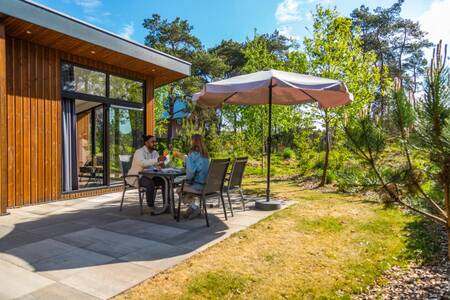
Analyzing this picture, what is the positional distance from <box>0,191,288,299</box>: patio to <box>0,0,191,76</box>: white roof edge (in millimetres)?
2894

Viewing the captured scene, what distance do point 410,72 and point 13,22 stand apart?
2653 cm

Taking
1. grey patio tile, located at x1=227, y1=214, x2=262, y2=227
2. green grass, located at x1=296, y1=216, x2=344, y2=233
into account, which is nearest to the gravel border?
green grass, located at x1=296, y1=216, x2=344, y2=233

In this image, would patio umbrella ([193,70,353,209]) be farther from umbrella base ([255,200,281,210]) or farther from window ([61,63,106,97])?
window ([61,63,106,97])

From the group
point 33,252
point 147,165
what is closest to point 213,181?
point 147,165

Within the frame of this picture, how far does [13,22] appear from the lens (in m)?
4.63

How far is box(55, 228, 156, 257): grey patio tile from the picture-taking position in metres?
3.28

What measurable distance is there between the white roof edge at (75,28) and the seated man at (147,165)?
209 centimetres

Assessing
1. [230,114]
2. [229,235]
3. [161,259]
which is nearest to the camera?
[161,259]

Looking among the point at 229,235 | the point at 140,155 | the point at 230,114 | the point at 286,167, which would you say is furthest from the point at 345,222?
the point at 230,114

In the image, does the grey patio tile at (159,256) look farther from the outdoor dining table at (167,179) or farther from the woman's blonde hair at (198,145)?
the woman's blonde hair at (198,145)

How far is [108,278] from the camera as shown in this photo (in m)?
2.61

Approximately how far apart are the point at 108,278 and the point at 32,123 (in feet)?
13.1

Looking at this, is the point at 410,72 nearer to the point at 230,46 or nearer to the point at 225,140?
the point at 230,46

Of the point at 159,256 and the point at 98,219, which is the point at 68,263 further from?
the point at 98,219
